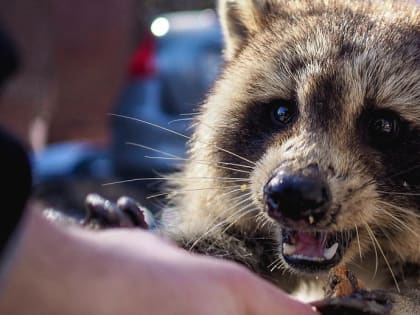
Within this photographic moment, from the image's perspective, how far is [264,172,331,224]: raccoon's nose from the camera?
3.24 meters

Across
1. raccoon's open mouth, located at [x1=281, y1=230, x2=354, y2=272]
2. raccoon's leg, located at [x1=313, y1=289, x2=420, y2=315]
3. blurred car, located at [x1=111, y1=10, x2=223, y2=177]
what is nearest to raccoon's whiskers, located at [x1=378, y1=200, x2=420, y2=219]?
raccoon's open mouth, located at [x1=281, y1=230, x2=354, y2=272]

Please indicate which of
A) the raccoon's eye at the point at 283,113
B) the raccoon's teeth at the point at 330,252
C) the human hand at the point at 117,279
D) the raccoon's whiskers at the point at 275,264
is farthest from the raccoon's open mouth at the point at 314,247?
the human hand at the point at 117,279

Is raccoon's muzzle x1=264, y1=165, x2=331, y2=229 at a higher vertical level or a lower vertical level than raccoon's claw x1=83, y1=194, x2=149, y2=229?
higher

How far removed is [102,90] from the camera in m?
7.65

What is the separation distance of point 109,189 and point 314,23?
5352mm

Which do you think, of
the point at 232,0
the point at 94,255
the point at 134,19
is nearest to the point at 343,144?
the point at 232,0

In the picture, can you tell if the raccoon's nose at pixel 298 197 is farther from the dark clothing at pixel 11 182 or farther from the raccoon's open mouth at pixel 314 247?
the dark clothing at pixel 11 182

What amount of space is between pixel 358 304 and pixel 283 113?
1.23m

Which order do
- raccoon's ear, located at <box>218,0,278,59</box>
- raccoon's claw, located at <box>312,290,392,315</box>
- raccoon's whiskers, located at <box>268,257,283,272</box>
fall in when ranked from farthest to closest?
raccoon's ear, located at <box>218,0,278,59</box> < raccoon's whiskers, located at <box>268,257,283,272</box> < raccoon's claw, located at <box>312,290,392,315</box>

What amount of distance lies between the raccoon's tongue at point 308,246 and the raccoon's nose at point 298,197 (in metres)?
0.20

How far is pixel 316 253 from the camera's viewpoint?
3.53m

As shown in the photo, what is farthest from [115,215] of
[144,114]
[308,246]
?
[144,114]

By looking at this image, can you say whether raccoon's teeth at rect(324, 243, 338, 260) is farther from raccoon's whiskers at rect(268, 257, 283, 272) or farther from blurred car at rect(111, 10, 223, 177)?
blurred car at rect(111, 10, 223, 177)

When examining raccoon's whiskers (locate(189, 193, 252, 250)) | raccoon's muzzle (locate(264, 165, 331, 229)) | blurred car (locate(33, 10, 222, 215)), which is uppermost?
raccoon's muzzle (locate(264, 165, 331, 229))
